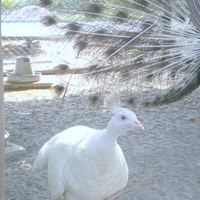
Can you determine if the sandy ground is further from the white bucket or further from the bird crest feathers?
the bird crest feathers

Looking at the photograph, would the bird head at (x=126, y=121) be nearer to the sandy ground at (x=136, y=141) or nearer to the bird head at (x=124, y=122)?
A: the bird head at (x=124, y=122)

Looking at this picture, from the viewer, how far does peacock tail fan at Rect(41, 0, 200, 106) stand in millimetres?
3404

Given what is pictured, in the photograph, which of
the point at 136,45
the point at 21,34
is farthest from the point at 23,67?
the point at 136,45

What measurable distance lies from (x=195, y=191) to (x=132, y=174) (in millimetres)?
643

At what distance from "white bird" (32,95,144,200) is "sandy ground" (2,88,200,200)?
0.71 metres

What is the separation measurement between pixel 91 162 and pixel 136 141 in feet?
6.57

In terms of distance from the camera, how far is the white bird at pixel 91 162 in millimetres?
1846

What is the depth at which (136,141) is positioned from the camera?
12.7 feet

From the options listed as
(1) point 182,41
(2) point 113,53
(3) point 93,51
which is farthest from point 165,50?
(3) point 93,51

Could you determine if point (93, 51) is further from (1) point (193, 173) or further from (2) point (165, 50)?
(1) point (193, 173)

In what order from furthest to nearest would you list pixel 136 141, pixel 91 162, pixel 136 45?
pixel 136 141, pixel 136 45, pixel 91 162

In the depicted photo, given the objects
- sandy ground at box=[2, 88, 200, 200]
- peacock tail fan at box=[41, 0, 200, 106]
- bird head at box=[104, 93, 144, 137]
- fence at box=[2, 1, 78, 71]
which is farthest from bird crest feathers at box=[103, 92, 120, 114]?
fence at box=[2, 1, 78, 71]

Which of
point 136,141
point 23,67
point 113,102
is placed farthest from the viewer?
point 23,67

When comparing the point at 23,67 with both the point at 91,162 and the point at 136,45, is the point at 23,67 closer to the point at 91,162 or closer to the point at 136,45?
the point at 136,45
